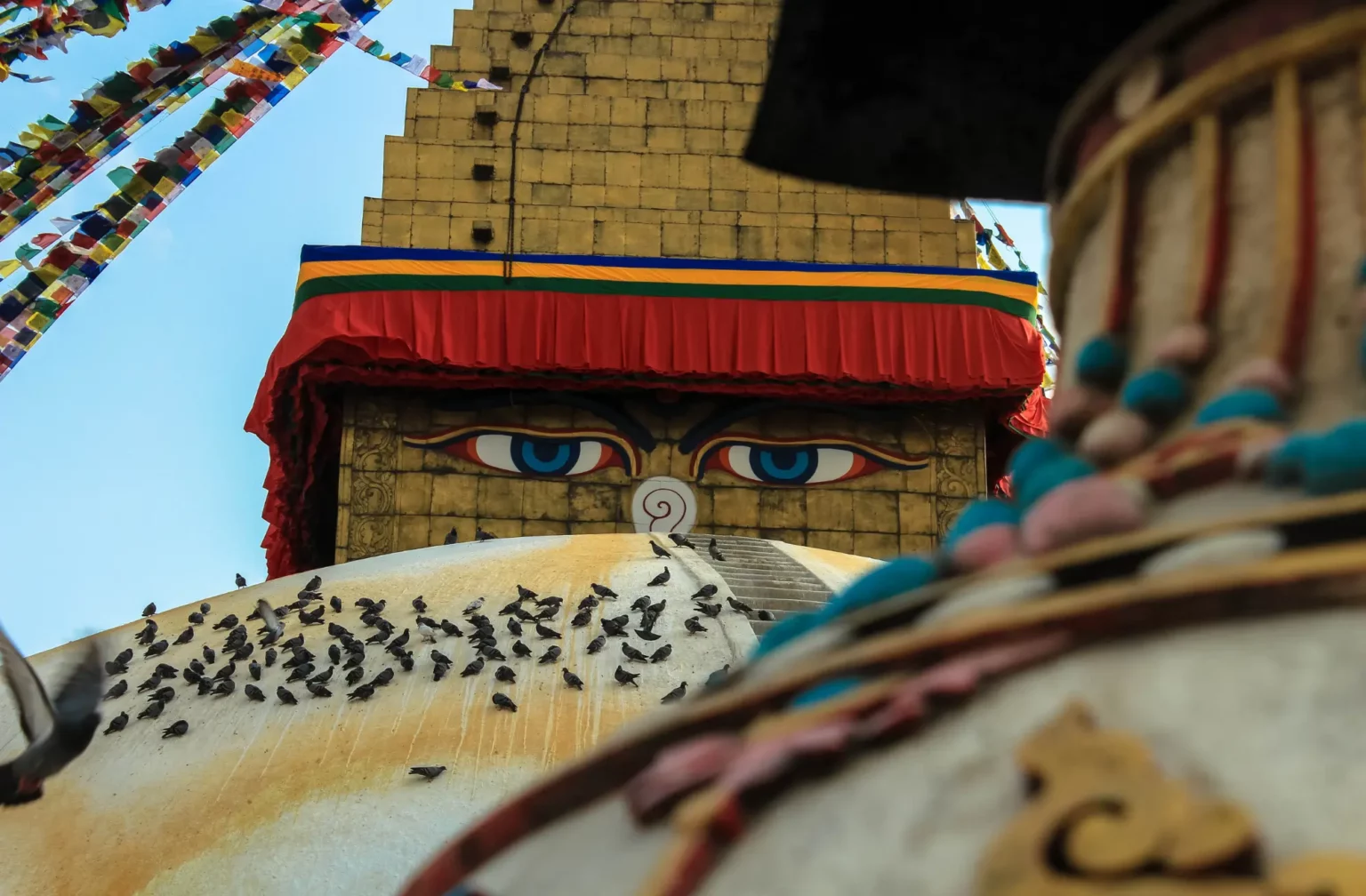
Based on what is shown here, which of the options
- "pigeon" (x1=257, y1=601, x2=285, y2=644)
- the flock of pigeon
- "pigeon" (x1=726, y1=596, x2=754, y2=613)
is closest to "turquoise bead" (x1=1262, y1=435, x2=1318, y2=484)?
the flock of pigeon

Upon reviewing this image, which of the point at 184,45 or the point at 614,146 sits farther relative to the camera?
the point at 614,146

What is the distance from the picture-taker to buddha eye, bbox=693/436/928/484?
919 cm

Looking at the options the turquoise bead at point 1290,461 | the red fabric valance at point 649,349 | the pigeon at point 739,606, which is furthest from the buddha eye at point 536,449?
the turquoise bead at point 1290,461

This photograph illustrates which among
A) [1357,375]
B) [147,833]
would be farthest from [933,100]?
[147,833]

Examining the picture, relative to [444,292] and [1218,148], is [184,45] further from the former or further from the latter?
[1218,148]

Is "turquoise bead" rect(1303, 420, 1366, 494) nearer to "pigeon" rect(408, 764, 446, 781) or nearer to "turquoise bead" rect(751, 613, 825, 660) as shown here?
"turquoise bead" rect(751, 613, 825, 660)

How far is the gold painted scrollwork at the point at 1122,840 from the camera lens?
0.83m

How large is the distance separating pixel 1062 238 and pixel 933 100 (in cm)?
30

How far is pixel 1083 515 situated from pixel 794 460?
8.06 metres

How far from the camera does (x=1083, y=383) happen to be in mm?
1436

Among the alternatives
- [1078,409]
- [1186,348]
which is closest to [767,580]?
[1078,409]

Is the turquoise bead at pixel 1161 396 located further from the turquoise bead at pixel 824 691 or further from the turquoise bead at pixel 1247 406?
the turquoise bead at pixel 824 691

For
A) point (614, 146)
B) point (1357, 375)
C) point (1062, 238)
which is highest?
point (614, 146)

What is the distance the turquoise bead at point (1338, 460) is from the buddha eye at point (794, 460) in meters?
8.08
